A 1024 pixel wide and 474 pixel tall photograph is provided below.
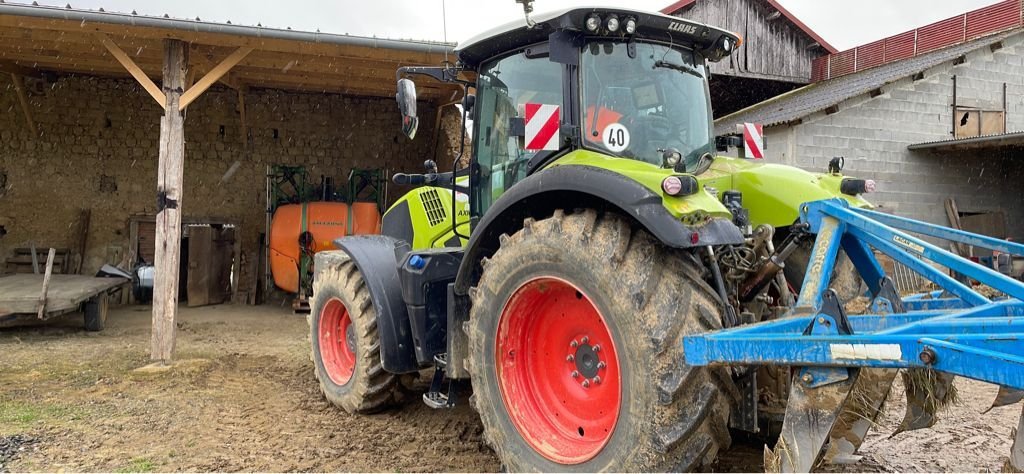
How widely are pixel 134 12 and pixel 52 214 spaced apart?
5929 mm

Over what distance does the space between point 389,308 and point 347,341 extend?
0.89 meters

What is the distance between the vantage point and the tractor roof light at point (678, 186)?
8.07 ft

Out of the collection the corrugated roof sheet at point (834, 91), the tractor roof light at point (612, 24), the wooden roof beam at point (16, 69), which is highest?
the corrugated roof sheet at point (834, 91)

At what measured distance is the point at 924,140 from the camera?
37.7 feet

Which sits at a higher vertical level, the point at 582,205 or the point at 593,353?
the point at 582,205

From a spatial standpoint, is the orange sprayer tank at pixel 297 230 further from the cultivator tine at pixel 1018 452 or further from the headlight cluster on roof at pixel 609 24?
the cultivator tine at pixel 1018 452

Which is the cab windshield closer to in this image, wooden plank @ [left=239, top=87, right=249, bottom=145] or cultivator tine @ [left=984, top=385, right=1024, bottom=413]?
cultivator tine @ [left=984, top=385, right=1024, bottom=413]

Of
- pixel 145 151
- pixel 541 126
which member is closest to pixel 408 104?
pixel 541 126

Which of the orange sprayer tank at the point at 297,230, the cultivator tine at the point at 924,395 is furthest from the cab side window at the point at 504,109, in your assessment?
the orange sprayer tank at the point at 297,230

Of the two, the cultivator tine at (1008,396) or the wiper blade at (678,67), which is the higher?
the wiper blade at (678,67)

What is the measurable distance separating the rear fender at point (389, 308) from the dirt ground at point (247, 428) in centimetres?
43

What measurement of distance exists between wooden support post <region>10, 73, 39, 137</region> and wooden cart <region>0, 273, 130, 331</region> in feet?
8.63

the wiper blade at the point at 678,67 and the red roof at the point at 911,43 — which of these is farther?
the red roof at the point at 911,43

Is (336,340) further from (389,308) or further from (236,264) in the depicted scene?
(236,264)
